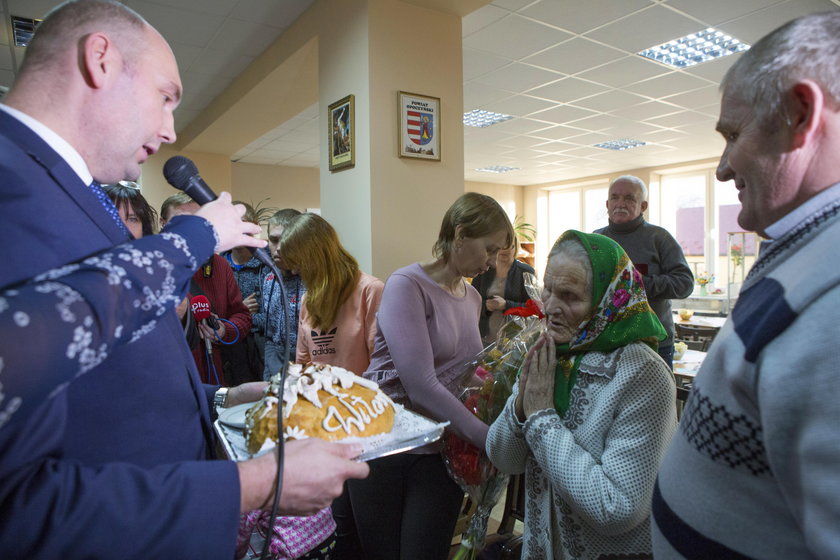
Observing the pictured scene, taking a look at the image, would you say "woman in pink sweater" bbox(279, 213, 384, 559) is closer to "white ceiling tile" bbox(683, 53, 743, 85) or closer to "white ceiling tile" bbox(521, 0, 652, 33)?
"white ceiling tile" bbox(521, 0, 652, 33)

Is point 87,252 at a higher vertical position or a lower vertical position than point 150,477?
higher

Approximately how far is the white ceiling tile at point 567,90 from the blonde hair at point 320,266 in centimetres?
389

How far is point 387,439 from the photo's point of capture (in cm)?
88

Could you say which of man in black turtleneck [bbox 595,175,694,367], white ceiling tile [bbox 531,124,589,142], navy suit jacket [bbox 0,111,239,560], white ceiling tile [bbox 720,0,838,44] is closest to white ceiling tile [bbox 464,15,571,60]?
white ceiling tile [bbox 720,0,838,44]

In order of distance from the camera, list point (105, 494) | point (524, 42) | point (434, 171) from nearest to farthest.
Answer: point (105, 494)
point (434, 171)
point (524, 42)

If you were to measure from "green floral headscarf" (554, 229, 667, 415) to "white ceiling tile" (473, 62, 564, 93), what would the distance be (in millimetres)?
3937

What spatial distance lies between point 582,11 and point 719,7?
3.21 feet

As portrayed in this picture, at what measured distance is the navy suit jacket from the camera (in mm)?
509

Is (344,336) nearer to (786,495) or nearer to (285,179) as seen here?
(786,495)

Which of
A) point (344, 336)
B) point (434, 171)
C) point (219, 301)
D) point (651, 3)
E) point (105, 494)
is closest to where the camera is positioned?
point (105, 494)

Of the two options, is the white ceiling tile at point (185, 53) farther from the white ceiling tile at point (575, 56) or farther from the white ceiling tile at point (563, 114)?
the white ceiling tile at point (563, 114)

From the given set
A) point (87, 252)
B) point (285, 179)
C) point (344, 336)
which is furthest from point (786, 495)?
point (285, 179)

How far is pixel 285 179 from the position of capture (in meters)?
9.70

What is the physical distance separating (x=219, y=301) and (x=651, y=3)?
343 centimetres
